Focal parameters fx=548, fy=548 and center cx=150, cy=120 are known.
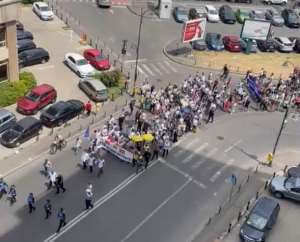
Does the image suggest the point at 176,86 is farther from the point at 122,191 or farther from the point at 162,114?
the point at 122,191

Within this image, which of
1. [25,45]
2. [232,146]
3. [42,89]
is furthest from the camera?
[25,45]

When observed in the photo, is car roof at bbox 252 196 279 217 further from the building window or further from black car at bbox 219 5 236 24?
black car at bbox 219 5 236 24

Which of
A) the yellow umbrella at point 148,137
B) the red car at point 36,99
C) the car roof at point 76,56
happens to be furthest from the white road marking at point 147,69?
the yellow umbrella at point 148,137

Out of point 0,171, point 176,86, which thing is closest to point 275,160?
point 176,86

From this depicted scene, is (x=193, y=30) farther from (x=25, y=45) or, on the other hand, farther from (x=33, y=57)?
(x=25, y=45)

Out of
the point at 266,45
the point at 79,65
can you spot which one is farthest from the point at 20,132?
the point at 266,45

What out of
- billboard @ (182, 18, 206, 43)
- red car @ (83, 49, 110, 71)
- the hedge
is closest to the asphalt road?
the hedge
